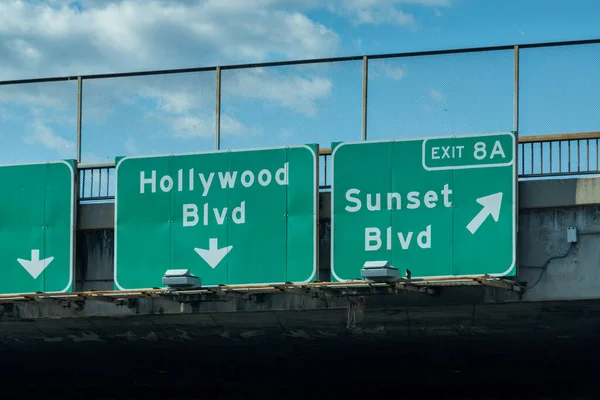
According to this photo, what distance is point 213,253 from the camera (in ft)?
82.9

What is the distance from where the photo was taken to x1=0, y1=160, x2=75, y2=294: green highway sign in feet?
86.8

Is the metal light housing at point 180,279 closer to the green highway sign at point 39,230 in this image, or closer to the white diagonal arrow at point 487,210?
the green highway sign at point 39,230

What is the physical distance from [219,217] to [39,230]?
430 cm

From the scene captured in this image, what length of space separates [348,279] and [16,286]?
25.0 ft

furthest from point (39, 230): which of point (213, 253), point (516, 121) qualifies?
point (516, 121)

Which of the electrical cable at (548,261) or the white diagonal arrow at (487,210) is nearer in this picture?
the white diagonal arrow at (487,210)

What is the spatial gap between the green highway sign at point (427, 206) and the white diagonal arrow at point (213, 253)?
2419 mm

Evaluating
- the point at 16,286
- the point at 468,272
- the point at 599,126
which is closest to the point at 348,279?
the point at 468,272

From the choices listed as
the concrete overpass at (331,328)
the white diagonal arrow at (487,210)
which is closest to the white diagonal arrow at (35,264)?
the concrete overpass at (331,328)

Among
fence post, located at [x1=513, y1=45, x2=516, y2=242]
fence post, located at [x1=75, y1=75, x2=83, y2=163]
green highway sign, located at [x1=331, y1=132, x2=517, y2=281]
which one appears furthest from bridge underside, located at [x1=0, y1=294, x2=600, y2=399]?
fence post, located at [x1=75, y1=75, x2=83, y2=163]

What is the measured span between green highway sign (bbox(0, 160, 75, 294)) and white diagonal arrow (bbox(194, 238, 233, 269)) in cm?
321

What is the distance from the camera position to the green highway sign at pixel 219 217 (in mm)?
24781

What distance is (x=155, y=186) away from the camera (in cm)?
2589

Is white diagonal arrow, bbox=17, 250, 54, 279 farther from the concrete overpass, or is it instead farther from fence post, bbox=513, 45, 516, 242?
fence post, bbox=513, 45, 516, 242
